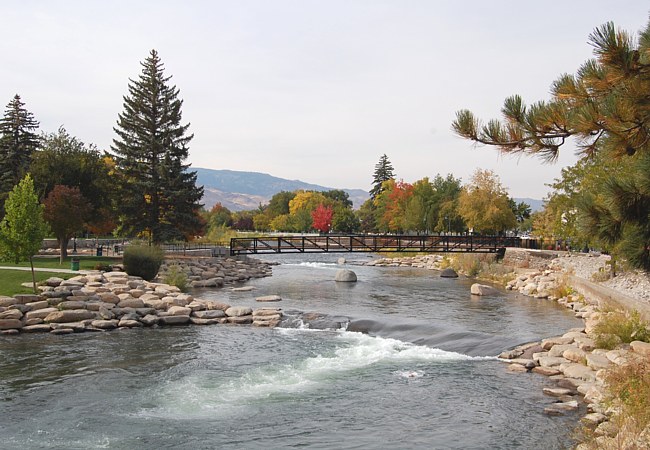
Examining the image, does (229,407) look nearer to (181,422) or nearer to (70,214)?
(181,422)

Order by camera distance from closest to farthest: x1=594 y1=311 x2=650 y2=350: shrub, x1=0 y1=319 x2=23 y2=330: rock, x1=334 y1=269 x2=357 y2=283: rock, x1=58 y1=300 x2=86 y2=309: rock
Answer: x1=594 y1=311 x2=650 y2=350: shrub
x1=0 y1=319 x2=23 y2=330: rock
x1=58 y1=300 x2=86 y2=309: rock
x1=334 y1=269 x2=357 y2=283: rock

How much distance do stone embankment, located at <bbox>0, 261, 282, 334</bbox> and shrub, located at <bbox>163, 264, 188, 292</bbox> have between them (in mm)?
4612

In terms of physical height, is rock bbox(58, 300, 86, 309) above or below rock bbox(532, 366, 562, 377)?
above

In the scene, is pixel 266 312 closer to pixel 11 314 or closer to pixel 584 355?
pixel 11 314

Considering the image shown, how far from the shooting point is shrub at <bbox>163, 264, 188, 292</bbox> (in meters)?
31.8

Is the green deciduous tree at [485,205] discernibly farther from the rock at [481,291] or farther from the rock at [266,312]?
the rock at [266,312]

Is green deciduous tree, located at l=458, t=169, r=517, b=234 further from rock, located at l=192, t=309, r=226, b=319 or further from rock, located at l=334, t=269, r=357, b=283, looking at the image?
rock, located at l=192, t=309, r=226, b=319

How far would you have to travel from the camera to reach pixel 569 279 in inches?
1253

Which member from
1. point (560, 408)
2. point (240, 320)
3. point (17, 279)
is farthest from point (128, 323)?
point (560, 408)

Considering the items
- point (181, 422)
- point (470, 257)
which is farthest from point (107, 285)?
point (470, 257)

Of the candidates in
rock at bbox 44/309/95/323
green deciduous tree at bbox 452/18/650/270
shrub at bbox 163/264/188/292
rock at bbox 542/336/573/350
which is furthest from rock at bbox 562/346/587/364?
shrub at bbox 163/264/188/292

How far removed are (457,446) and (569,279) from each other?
77.4 feet

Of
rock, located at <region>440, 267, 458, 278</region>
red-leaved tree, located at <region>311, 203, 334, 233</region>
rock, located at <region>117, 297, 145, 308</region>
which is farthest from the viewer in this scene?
red-leaved tree, located at <region>311, 203, 334, 233</region>

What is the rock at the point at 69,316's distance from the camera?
70.2 feet
